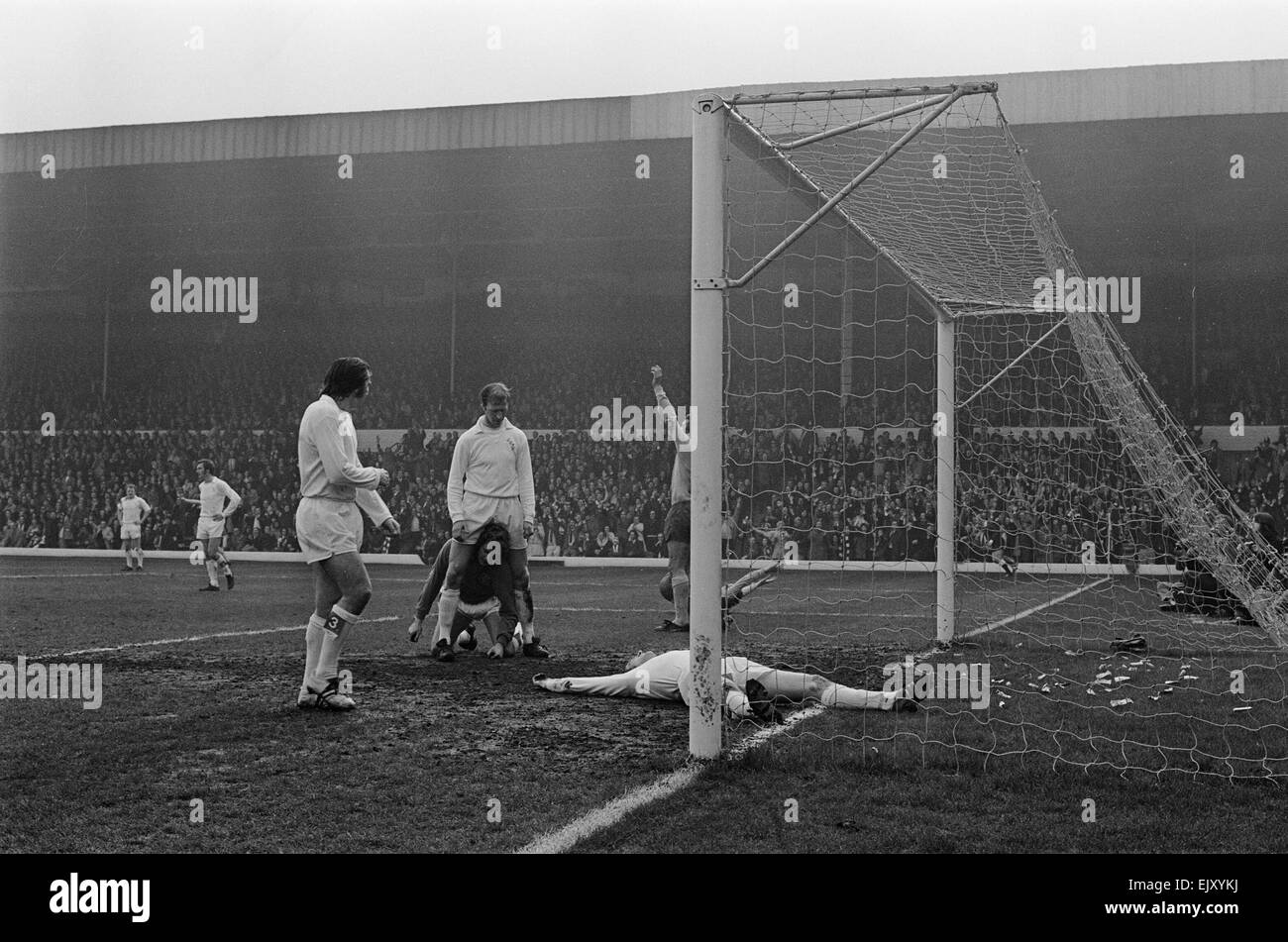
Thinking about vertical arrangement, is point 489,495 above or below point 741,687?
above

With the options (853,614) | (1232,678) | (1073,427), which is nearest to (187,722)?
(1232,678)

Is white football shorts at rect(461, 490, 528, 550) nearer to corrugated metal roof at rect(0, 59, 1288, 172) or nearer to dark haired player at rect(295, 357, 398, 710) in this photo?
dark haired player at rect(295, 357, 398, 710)

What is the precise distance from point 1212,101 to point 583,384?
1553cm

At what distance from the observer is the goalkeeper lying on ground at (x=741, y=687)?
222 inches

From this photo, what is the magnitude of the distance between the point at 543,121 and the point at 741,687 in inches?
993

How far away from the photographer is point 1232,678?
680 cm

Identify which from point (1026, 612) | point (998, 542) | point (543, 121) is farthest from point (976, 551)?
point (543, 121)

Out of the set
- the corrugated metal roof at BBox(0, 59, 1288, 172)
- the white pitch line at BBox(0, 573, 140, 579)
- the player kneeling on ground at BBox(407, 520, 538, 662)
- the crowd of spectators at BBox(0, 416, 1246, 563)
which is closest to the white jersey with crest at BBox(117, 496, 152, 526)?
the white pitch line at BBox(0, 573, 140, 579)

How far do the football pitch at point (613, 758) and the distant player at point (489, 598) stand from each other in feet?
0.76

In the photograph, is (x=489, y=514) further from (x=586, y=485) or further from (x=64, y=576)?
(x=586, y=485)

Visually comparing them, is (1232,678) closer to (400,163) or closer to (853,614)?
(853,614)

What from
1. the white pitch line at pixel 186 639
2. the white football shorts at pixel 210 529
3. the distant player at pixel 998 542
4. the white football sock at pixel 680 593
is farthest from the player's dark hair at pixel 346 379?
the white football shorts at pixel 210 529

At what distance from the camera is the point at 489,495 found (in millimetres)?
8125

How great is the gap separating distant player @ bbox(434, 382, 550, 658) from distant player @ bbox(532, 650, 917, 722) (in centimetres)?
153
